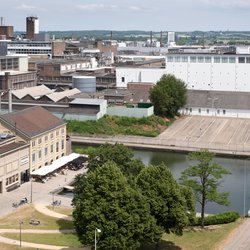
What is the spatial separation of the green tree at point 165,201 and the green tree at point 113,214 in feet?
2.03

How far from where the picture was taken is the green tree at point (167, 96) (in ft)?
171

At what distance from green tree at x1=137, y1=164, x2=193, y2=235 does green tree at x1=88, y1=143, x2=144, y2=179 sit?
4.40 meters

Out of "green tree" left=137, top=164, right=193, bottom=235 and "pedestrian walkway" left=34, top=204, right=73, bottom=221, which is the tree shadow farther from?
"pedestrian walkway" left=34, top=204, right=73, bottom=221

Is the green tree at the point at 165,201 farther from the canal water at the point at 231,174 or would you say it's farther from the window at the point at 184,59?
the window at the point at 184,59

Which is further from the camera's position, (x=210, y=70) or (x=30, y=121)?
(x=210, y=70)

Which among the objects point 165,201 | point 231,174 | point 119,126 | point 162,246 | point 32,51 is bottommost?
point 162,246

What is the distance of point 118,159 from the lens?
2631 centimetres

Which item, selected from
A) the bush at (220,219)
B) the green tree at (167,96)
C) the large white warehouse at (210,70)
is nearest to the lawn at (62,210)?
the bush at (220,219)

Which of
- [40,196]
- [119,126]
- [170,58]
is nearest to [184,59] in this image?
[170,58]

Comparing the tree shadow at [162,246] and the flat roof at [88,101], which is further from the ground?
the flat roof at [88,101]

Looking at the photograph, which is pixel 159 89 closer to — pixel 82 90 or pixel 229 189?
pixel 82 90

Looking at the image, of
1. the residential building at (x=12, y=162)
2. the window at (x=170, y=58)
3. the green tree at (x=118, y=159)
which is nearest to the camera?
the green tree at (x=118, y=159)

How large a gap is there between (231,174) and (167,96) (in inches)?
722

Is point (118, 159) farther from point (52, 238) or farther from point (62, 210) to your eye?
point (52, 238)
